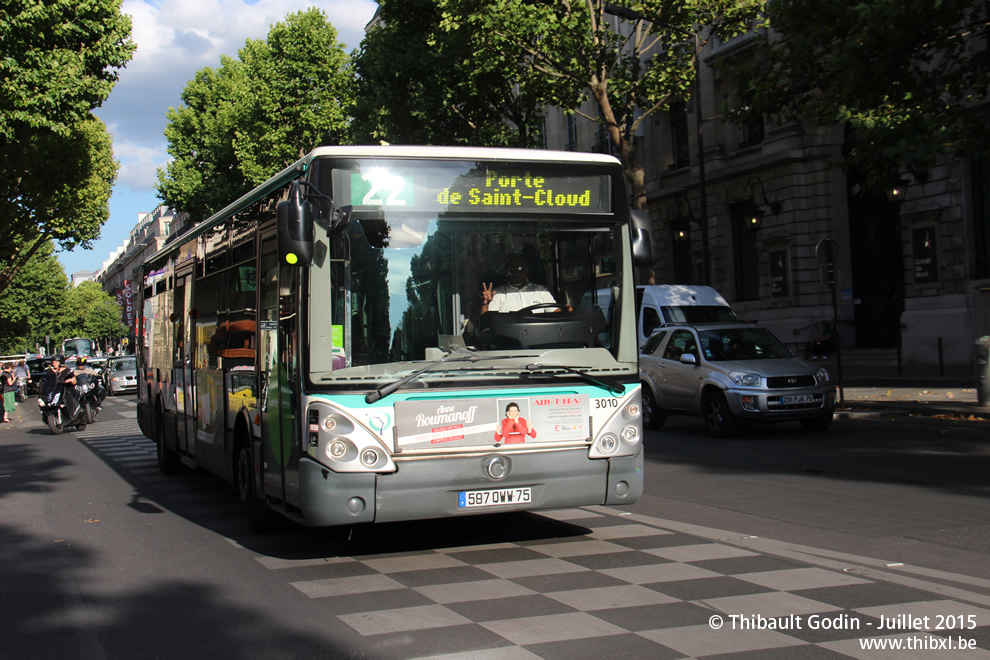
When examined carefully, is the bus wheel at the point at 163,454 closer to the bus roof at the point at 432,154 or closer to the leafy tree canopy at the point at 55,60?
the bus roof at the point at 432,154

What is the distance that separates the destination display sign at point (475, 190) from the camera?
686 centimetres

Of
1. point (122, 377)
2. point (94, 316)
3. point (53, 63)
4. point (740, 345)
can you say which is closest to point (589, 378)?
point (740, 345)

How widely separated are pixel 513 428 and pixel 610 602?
164 cm

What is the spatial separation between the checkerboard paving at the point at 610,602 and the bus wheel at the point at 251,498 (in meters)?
0.88

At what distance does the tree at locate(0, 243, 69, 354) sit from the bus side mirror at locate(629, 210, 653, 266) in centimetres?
7622

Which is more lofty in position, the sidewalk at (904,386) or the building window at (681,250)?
the building window at (681,250)

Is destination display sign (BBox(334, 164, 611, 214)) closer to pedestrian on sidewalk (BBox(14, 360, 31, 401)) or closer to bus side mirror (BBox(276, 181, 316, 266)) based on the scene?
bus side mirror (BBox(276, 181, 316, 266))

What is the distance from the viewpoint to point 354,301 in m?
6.75

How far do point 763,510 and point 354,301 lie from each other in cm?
418

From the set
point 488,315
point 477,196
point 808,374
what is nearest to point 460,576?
point 488,315

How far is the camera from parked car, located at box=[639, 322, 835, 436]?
14531mm

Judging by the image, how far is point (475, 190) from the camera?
7.12 metres

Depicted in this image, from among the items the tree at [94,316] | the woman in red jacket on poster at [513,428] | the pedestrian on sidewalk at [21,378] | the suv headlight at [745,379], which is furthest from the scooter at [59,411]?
the tree at [94,316]

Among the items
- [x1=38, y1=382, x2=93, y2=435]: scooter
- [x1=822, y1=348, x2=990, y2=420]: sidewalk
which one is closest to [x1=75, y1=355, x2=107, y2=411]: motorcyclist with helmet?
[x1=38, y1=382, x2=93, y2=435]: scooter
